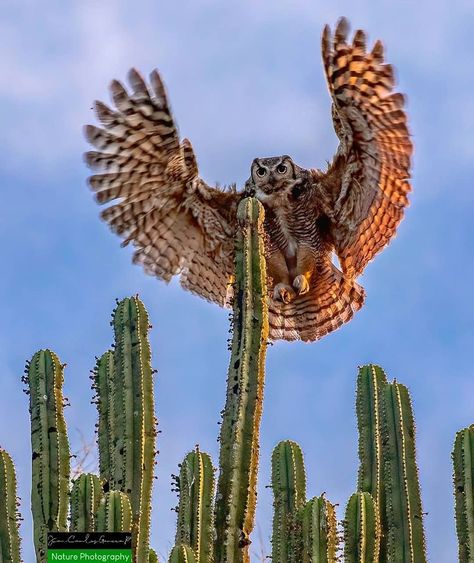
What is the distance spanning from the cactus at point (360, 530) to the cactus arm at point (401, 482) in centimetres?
67

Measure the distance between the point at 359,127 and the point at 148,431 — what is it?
4308mm

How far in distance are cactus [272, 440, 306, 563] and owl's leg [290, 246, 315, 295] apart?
3.89 meters

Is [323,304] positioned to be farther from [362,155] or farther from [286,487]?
[286,487]

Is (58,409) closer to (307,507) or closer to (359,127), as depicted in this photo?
(307,507)

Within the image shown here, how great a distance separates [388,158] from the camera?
1096 centimetres

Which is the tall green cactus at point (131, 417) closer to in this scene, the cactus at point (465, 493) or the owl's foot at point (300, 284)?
the cactus at point (465, 493)

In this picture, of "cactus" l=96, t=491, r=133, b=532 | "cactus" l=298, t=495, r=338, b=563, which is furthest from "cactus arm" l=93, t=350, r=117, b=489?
"cactus" l=298, t=495, r=338, b=563

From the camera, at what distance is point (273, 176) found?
37.4 ft

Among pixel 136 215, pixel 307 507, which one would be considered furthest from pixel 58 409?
pixel 136 215

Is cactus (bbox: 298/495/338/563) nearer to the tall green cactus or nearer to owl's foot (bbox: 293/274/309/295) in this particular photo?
the tall green cactus

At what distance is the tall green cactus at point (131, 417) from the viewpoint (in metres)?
7.28

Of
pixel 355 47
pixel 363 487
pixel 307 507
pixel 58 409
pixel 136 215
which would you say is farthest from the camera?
pixel 136 215

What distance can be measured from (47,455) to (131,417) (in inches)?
21.0

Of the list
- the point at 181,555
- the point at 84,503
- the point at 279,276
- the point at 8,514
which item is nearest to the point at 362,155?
the point at 279,276
